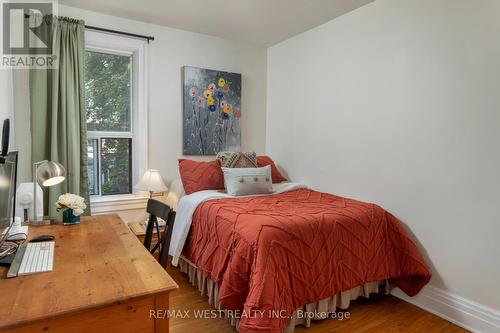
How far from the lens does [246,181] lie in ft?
9.44

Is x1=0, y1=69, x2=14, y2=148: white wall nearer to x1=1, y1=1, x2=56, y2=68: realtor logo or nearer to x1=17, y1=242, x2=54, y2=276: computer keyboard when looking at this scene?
x1=1, y1=1, x2=56, y2=68: realtor logo

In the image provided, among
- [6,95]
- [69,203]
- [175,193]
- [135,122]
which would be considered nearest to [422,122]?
[175,193]

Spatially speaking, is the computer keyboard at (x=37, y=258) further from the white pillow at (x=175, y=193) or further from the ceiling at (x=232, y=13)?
the ceiling at (x=232, y=13)

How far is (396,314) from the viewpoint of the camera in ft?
7.36

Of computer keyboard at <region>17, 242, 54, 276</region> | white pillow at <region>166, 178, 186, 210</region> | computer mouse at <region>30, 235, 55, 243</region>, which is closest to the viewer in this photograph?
computer keyboard at <region>17, 242, 54, 276</region>

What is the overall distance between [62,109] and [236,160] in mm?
1580

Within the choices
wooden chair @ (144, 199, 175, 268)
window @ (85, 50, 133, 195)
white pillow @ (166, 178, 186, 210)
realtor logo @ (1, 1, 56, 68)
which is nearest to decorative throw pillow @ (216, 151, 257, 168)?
white pillow @ (166, 178, 186, 210)

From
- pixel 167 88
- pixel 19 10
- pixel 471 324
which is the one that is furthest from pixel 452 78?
pixel 19 10

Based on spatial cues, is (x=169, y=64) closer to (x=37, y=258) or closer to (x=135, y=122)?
(x=135, y=122)

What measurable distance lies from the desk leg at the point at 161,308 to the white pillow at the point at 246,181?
1.75 metres

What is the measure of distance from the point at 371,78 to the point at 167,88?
1.96m

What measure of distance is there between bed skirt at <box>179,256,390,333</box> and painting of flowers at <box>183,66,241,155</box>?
132cm

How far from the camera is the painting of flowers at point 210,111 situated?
11.0ft

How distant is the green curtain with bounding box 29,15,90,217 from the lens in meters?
2.60
